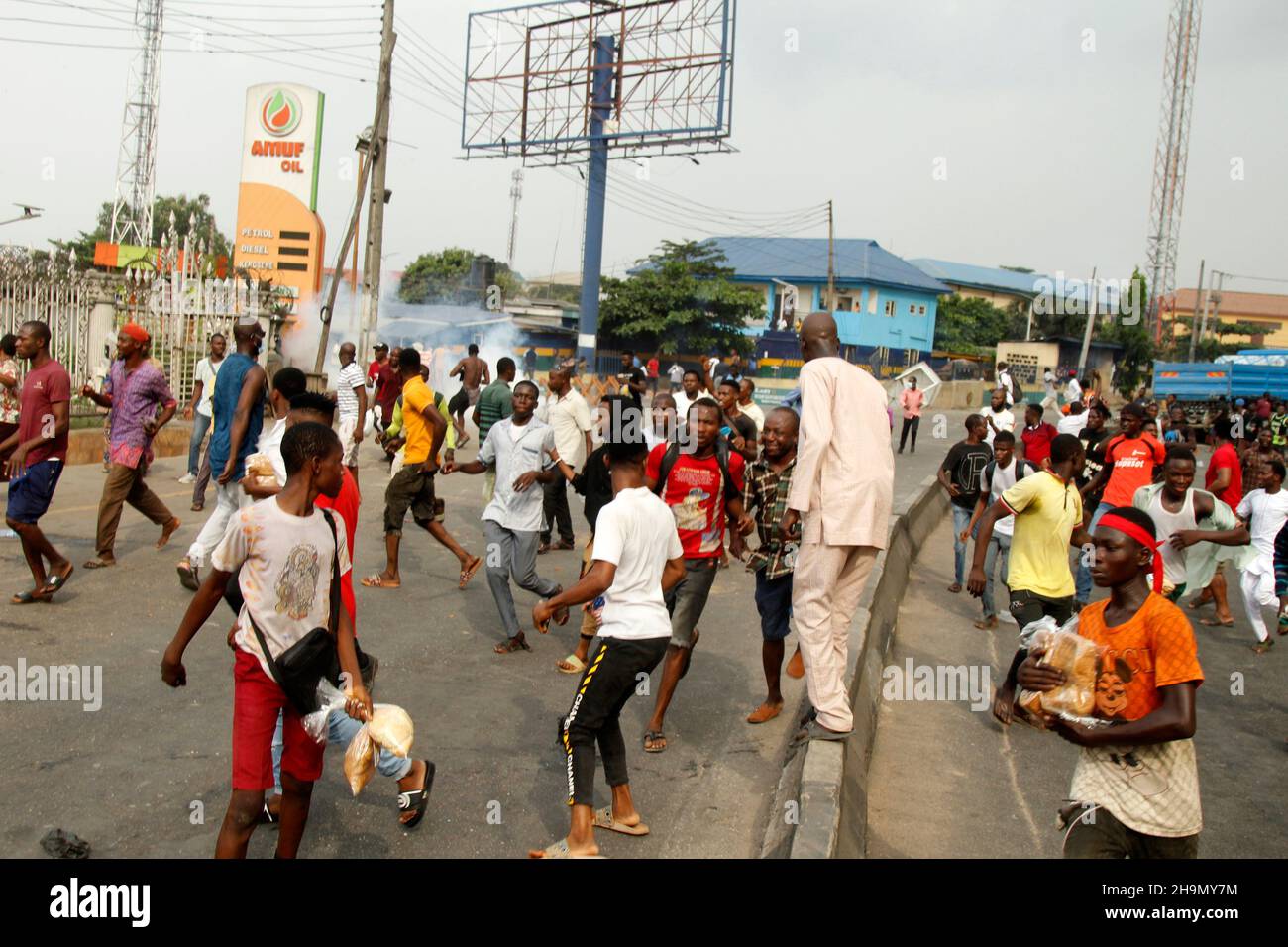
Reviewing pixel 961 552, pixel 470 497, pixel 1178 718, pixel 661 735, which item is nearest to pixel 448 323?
pixel 470 497

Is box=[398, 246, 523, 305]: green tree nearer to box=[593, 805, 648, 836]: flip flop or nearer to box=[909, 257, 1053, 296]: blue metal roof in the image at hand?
box=[909, 257, 1053, 296]: blue metal roof

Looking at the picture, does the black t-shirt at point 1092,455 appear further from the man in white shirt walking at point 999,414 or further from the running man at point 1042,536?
the running man at point 1042,536

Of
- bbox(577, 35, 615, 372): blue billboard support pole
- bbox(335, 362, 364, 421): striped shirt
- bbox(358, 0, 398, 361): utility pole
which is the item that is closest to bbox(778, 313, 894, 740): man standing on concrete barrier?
bbox(335, 362, 364, 421): striped shirt

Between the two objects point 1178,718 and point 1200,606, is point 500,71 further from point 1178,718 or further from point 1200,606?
point 1178,718

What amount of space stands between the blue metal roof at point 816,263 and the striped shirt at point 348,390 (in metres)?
50.3

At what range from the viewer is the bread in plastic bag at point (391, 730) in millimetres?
3850

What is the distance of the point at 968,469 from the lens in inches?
422

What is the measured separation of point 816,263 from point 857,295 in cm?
371

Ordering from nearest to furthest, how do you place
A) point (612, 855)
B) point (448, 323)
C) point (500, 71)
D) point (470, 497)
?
point (612, 855), point (470, 497), point (500, 71), point (448, 323)

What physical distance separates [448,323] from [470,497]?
30802mm

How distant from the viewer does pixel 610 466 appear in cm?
493

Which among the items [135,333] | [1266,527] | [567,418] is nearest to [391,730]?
[135,333]

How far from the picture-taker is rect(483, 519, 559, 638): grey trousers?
7.51 m

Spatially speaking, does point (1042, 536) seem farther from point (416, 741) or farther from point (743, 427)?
point (416, 741)
